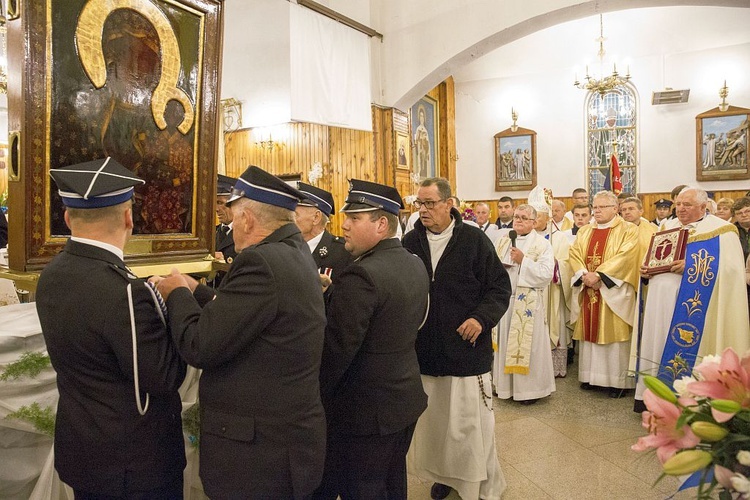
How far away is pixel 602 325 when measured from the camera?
17.9ft

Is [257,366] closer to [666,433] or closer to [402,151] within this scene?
[666,433]

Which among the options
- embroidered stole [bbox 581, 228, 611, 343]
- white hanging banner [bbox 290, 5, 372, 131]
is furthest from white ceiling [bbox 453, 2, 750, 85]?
embroidered stole [bbox 581, 228, 611, 343]

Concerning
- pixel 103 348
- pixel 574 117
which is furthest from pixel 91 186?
pixel 574 117

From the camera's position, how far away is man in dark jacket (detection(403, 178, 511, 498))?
318 centimetres

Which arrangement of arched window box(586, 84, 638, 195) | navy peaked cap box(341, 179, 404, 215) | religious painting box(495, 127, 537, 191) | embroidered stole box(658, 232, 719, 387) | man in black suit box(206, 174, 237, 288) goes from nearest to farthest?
1. navy peaked cap box(341, 179, 404, 215)
2. man in black suit box(206, 174, 237, 288)
3. embroidered stole box(658, 232, 719, 387)
4. arched window box(586, 84, 638, 195)
5. religious painting box(495, 127, 537, 191)

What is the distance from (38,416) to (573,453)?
334cm

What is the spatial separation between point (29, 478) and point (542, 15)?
7.85 m

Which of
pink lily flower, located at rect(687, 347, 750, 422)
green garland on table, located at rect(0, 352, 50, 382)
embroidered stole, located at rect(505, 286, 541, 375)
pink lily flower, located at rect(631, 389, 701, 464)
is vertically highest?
pink lily flower, located at rect(687, 347, 750, 422)

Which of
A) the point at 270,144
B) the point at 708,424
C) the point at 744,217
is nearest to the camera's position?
the point at 708,424

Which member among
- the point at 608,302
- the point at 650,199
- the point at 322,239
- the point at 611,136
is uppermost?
the point at 611,136

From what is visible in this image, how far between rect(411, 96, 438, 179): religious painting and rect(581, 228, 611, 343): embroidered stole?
7050mm

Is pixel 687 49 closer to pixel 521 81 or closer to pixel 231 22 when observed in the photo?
pixel 521 81

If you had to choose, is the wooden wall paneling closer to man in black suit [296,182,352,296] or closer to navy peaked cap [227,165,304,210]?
man in black suit [296,182,352,296]

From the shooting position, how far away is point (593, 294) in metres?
5.55
